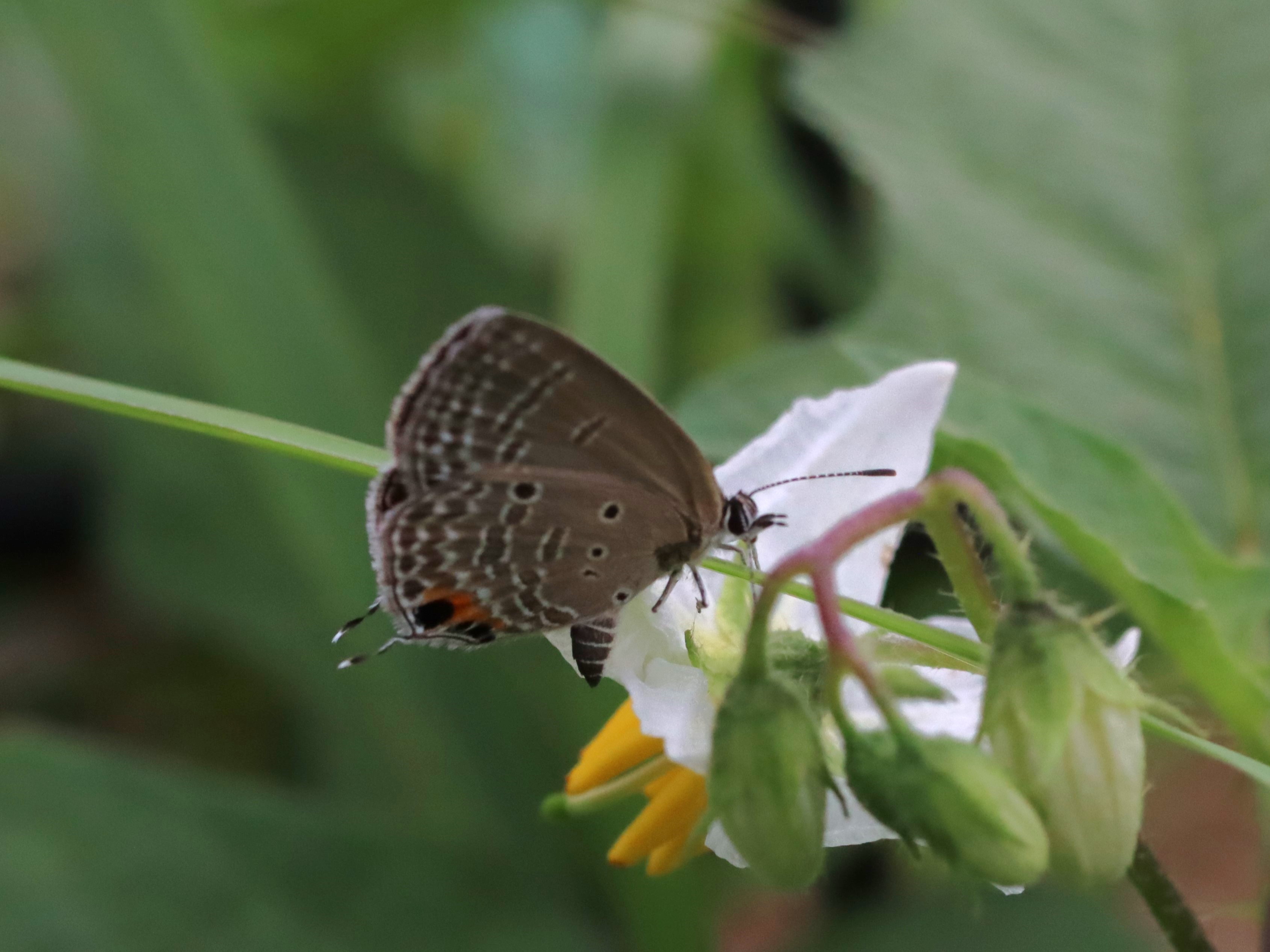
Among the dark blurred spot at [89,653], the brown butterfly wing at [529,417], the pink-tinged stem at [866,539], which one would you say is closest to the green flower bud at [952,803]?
the pink-tinged stem at [866,539]

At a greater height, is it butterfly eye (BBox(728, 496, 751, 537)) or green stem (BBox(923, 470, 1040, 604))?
green stem (BBox(923, 470, 1040, 604))

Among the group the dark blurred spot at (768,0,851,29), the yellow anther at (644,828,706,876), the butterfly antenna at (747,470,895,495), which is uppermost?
the dark blurred spot at (768,0,851,29)

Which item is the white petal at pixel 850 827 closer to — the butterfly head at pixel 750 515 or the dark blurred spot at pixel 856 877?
the butterfly head at pixel 750 515

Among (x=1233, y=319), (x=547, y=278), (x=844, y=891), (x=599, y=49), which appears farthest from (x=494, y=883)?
(x=599, y=49)

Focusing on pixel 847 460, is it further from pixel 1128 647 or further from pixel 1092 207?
pixel 1092 207

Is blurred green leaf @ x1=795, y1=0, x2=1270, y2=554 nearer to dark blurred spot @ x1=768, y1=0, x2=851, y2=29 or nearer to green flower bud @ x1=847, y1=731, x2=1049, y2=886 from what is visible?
dark blurred spot @ x1=768, y1=0, x2=851, y2=29

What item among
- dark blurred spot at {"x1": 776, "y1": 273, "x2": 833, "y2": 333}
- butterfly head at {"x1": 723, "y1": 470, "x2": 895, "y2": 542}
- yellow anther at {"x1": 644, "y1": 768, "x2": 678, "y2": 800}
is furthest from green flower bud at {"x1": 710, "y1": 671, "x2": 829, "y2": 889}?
dark blurred spot at {"x1": 776, "y1": 273, "x2": 833, "y2": 333}

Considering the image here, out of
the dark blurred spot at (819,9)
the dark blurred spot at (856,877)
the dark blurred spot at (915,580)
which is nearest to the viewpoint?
the dark blurred spot at (915,580)

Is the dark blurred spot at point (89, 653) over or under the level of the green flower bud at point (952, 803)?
under
